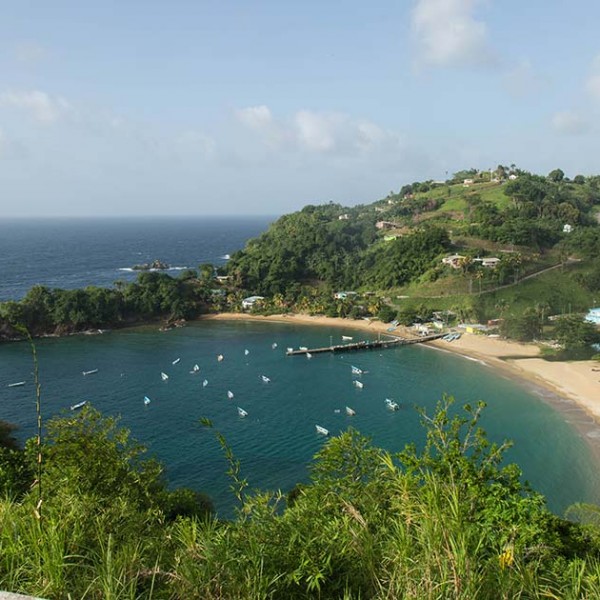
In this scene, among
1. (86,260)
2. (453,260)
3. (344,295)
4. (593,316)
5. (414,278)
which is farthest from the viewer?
(86,260)

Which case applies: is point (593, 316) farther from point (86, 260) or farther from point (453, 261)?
point (86, 260)

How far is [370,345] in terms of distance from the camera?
181 feet

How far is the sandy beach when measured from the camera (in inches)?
1435

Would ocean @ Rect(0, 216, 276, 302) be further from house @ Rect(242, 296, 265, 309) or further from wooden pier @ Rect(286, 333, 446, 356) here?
wooden pier @ Rect(286, 333, 446, 356)

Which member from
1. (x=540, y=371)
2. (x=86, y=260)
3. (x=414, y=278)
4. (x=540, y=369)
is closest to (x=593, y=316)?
(x=540, y=369)

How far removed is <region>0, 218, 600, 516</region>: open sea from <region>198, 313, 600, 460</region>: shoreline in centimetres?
64

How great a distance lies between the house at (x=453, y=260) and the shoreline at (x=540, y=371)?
1658 centimetres

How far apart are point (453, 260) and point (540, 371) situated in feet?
104

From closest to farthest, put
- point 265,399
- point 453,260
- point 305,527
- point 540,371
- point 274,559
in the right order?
1. point 274,559
2. point 305,527
3. point 265,399
4. point 540,371
5. point 453,260

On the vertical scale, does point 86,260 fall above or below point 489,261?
below

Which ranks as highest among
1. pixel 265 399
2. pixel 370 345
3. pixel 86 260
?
pixel 86 260

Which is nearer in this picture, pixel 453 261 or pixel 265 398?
pixel 265 398

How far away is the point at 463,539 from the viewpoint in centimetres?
517

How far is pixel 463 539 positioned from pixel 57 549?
4.31 metres
